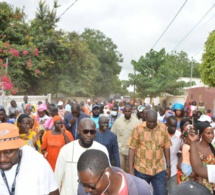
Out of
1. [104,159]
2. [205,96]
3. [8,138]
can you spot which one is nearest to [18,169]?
[8,138]

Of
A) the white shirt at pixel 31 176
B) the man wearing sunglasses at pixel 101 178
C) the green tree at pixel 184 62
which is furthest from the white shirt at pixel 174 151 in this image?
the green tree at pixel 184 62

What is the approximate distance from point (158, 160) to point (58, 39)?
20312mm

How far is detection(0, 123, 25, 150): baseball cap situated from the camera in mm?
2594

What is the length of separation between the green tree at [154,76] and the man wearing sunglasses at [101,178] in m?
28.1

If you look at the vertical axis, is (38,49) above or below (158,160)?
above

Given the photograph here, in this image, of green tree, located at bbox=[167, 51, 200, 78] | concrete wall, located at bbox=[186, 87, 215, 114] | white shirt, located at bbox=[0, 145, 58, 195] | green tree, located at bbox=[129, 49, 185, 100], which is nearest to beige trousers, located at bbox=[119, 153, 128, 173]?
white shirt, located at bbox=[0, 145, 58, 195]

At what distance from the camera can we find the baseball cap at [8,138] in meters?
2.59

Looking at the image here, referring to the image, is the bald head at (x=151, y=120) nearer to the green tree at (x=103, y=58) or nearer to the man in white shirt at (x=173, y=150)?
the man in white shirt at (x=173, y=150)

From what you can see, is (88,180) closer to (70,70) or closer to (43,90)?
(43,90)

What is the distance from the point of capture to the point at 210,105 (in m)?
27.8

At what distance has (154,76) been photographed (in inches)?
1240

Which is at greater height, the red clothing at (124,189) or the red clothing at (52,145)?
the red clothing at (124,189)

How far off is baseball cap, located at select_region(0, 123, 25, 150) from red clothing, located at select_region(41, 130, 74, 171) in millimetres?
2533

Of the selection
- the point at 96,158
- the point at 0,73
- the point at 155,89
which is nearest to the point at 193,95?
the point at 155,89
